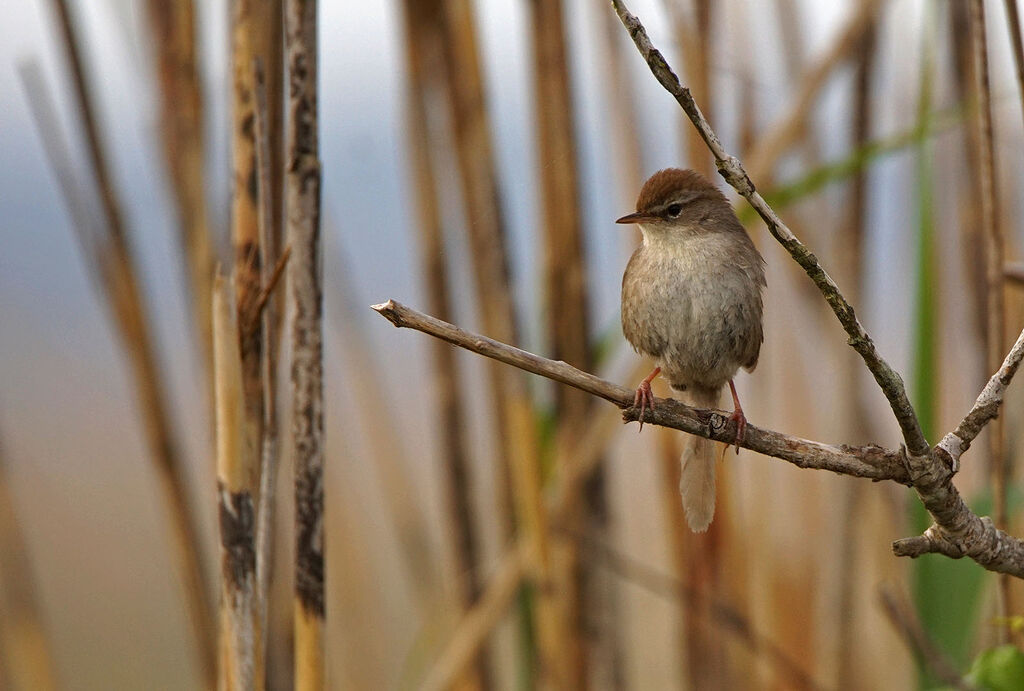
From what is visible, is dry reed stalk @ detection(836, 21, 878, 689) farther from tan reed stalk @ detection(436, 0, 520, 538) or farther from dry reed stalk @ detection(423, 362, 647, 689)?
tan reed stalk @ detection(436, 0, 520, 538)

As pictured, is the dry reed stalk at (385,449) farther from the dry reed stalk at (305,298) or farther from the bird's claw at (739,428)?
the bird's claw at (739,428)

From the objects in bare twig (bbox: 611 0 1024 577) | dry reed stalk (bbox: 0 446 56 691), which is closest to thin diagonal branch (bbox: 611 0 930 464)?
bare twig (bbox: 611 0 1024 577)

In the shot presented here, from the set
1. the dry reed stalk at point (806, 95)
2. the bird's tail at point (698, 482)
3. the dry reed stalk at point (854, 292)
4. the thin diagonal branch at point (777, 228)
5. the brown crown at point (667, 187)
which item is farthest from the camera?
the dry reed stalk at point (854, 292)

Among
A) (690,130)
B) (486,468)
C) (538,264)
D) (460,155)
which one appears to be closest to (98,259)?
(460,155)

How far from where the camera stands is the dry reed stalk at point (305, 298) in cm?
137

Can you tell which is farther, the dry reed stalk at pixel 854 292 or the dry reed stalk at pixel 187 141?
the dry reed stalk at pixel 854 292

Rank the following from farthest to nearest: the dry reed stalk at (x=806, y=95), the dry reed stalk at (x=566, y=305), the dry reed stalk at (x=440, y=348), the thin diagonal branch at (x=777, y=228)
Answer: the dry reed stalk at (x=440, y=348) < the dry reed stalk at (x=806, y=95) < the dry reed stalk at (x=566, y=305) < the thin diagonal branch at (x=777, y=228)

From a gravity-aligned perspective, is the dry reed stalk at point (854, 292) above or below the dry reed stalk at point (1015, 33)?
below

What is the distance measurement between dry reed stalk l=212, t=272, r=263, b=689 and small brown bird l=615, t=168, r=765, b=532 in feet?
2.25

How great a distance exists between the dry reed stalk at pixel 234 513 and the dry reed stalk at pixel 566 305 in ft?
2.81

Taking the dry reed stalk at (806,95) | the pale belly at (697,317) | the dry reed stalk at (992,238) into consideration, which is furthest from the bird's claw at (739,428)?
the dry reed stalk at (806,95)

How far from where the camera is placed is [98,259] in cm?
209

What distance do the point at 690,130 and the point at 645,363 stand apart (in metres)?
0.50

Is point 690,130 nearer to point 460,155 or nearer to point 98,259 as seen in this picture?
point 460,155
